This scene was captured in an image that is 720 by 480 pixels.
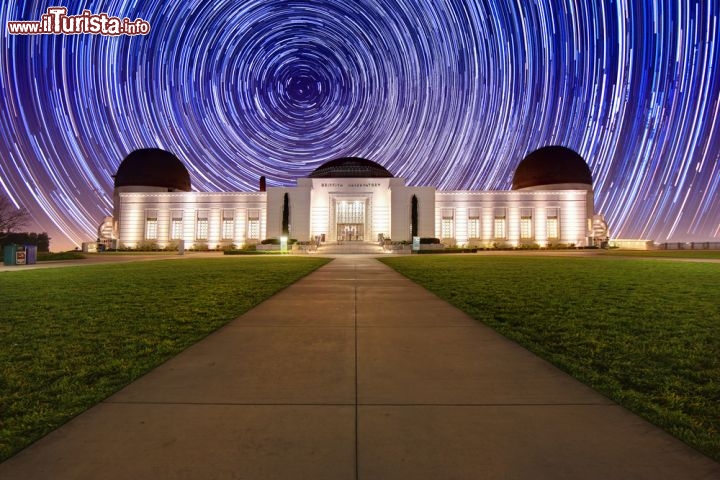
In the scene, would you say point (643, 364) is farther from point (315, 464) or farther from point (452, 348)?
point (315, 464)

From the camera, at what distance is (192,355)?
195 inches

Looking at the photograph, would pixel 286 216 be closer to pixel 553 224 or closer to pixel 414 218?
pixel 414 218

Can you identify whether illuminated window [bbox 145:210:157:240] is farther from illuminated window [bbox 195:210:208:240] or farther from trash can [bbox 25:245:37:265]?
trash can [bbox 25:245:37:265]

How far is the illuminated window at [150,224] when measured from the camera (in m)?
56.3

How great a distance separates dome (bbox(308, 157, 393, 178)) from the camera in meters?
59.8

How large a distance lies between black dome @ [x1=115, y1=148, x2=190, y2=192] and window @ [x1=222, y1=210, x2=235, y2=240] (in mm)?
15670

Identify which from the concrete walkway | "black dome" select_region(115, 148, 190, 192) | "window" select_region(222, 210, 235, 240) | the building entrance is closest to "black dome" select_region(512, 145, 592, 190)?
the building entrance

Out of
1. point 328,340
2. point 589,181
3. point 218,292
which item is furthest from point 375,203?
point 328,340

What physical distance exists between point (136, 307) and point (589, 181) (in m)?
70.0

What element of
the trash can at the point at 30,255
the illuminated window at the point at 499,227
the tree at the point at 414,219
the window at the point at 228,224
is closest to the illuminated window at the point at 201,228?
the window at the point at 228,224

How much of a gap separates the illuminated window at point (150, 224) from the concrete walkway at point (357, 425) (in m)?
58.2

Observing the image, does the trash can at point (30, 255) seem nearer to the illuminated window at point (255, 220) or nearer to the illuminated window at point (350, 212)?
the illuminated window at point (255, 220)

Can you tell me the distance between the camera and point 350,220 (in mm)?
56094

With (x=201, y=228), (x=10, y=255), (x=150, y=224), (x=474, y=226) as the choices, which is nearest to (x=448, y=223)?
(x=474, y=226)
